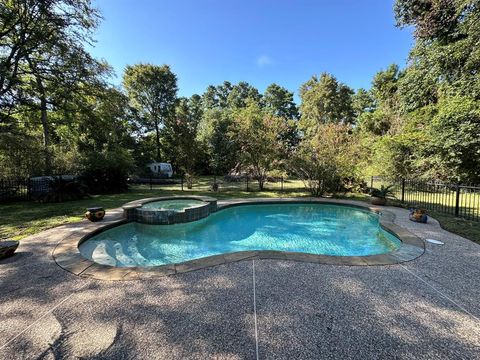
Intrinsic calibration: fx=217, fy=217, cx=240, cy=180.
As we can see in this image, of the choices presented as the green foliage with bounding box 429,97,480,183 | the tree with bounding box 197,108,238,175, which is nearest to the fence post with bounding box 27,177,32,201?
the tree with bounding box 197,108,238,175

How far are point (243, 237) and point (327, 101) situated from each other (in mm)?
27318

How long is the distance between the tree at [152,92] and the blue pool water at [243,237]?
772 inches

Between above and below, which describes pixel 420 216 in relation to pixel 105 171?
below

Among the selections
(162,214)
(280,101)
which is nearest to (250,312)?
(162,214)

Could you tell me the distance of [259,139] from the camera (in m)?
13.4

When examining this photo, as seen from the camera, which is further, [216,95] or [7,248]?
[216,95]

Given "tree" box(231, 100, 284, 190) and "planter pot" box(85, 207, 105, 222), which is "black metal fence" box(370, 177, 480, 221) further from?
"planter pot" box(85, 207, 105, 222)

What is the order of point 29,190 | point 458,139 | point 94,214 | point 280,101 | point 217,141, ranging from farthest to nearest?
1. point 280,101
2. point 217,141
3. point 29,190
4. point 458,139
5. point 94,214

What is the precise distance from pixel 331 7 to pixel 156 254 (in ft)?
45.6

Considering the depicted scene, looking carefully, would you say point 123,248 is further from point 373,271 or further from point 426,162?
point 426,162

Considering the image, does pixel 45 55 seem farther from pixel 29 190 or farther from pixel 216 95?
pixel 216 95

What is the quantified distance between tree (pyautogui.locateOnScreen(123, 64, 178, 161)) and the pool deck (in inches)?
918

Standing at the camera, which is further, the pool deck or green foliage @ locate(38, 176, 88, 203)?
green foliage @ locate(38, 176, 88, 203)

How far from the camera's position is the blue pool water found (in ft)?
17.0
